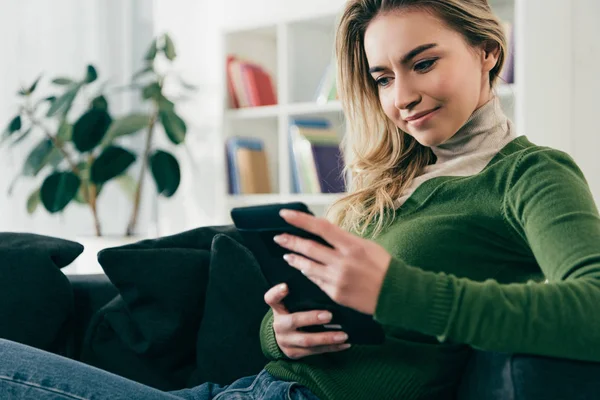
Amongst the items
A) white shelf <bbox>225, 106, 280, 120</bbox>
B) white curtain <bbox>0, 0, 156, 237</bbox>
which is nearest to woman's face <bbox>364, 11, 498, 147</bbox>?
white shelf <bbox>225, 106, 280, 120</bbox>

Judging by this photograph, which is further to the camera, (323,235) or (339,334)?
(339,334)

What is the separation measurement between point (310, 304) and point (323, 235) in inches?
9.3

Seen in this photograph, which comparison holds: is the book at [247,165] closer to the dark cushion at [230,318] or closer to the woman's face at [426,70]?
the dark cushion at [230,318]

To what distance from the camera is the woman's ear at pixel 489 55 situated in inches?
50.8

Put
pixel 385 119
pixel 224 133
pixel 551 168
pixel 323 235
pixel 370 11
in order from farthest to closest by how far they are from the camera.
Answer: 1. pixel 224 133
2. pixel 385 119
3. pixel 370 11
4. pixel 551 168
5. pixel 323 235

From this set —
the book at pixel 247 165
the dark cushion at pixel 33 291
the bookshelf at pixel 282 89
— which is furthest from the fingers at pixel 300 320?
the book at pixel 247 165

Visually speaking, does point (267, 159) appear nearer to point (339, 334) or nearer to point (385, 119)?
point (385, 119)

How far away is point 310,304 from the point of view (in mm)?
1117

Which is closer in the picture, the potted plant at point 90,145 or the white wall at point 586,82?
the white wall at point 586,82

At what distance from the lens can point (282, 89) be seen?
3461 millimetres

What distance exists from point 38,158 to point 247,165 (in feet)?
3.04

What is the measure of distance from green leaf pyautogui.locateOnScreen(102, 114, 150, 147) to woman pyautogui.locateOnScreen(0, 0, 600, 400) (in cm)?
207

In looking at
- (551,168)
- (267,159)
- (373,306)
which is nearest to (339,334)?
(373,306)

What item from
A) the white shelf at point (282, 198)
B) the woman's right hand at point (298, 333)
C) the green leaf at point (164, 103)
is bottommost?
the white shelf at point (282, 198)
